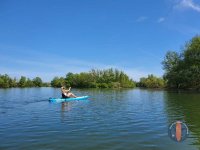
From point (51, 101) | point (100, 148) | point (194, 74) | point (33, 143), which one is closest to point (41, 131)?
point (33, 143)

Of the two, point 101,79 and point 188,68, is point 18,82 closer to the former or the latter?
point 101,79

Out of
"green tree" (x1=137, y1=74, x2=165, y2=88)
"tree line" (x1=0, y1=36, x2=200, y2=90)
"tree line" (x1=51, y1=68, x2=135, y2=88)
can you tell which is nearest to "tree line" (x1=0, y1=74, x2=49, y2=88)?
"tree line" (x1=0, y1=36, x2=200, y2=90)

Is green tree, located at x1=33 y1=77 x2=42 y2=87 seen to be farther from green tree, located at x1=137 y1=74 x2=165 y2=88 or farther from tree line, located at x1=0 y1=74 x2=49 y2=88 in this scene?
green tree, located at x1=137 y1=74 x2=165 y2=88

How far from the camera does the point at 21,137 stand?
1570 cm

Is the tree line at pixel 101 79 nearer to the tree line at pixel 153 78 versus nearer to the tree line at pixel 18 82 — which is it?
the tree line at pixel 153 78

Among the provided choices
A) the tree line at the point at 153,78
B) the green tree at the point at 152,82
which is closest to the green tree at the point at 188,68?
the tree line at the point at 153,78

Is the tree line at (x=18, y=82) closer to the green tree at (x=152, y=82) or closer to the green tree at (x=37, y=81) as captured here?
the green tree at (x=37, y=81)

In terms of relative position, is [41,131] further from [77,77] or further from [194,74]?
[77,77]

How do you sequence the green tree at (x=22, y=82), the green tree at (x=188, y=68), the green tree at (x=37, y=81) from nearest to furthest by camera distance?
the green tree at (x=188, y=68), the green tree at (x=22, y=82), the green tree at (x=37, y=81)

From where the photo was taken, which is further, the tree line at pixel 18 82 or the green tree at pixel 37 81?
the green tree at pixel 37 81

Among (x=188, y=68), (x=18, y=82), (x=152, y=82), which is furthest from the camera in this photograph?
(x=18, y=82)

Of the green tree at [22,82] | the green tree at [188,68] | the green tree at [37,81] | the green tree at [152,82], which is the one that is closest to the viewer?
the green tree at [188,68]

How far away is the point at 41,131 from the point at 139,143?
20.8 feet

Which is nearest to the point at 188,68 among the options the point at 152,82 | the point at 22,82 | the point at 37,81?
the point at 152,82
